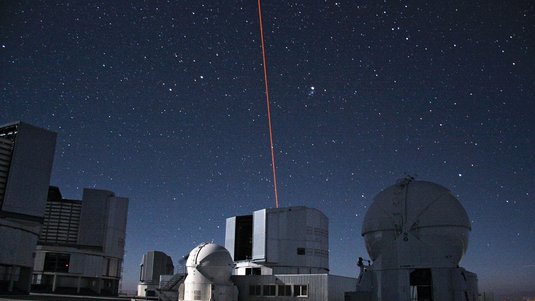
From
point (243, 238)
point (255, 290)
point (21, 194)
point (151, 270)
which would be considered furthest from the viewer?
point (151, 270)

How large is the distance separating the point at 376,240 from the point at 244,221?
22.7m

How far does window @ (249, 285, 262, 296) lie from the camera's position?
118ft

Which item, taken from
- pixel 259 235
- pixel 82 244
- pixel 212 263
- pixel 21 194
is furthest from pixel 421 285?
pixel 82 244

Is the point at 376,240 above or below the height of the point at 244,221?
below

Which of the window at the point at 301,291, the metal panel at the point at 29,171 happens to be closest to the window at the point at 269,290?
the window at the point at 301,291

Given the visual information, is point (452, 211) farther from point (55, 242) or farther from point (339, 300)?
point (55, 242)

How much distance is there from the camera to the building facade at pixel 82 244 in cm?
4597

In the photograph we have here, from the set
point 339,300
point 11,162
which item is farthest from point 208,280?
point 11,162

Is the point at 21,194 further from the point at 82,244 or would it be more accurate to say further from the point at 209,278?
the point at 209,278

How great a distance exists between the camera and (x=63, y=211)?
49062 millimetres

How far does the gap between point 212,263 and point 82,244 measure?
20.3 m

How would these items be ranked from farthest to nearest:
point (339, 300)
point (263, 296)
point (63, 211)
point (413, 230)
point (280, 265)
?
point (63, 211)
point (280, 265)
point (263, 296)
point (339, 300)
point (413, 230)

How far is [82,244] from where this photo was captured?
4853 centimetres

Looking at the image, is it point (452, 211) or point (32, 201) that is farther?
point (32, 201)
